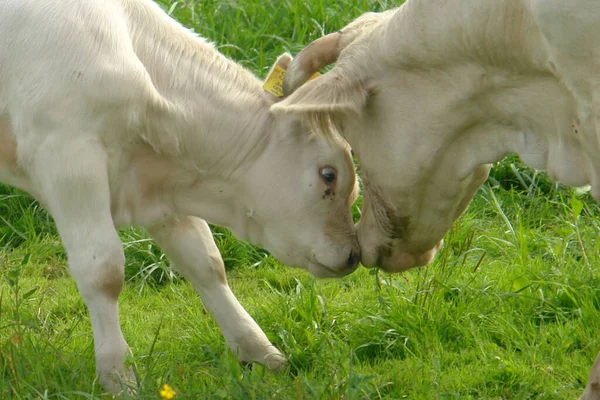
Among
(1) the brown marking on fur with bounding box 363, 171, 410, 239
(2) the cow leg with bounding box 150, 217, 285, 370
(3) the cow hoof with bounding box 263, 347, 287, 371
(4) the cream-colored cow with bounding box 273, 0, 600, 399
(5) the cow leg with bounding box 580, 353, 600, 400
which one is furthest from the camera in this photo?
(2) the cow leg with bounding box 150, 217, 285, 370

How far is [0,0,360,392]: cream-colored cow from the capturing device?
4.98m

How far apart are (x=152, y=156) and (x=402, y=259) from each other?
48.0 inches

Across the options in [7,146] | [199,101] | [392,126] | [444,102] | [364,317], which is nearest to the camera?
[444,102]

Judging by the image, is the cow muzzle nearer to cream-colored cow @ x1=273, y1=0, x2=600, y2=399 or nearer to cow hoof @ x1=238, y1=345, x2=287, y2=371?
cream-colored cow @ x1=273, y1=0, x2=600, y2=399

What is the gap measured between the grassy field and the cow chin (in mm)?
157

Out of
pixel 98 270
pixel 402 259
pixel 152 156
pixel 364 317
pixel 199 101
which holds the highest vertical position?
pixel 199 101

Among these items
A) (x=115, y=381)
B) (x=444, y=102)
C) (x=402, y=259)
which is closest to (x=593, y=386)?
(x=402, y=259)

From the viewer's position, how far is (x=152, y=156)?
17.7 ft

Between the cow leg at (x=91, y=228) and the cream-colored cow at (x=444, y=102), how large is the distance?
84 cm

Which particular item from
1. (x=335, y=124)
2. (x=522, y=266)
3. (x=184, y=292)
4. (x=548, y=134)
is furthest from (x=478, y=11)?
(x=184, y=292)

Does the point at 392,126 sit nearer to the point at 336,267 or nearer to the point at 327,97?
the point at 327,97

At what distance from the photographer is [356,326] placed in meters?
5.61

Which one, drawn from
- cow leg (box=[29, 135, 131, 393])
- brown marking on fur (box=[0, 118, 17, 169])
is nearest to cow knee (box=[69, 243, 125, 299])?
cow leg (box=[29, 135, 131, 393])

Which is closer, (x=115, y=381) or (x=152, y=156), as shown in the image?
(x=115, y=381)
